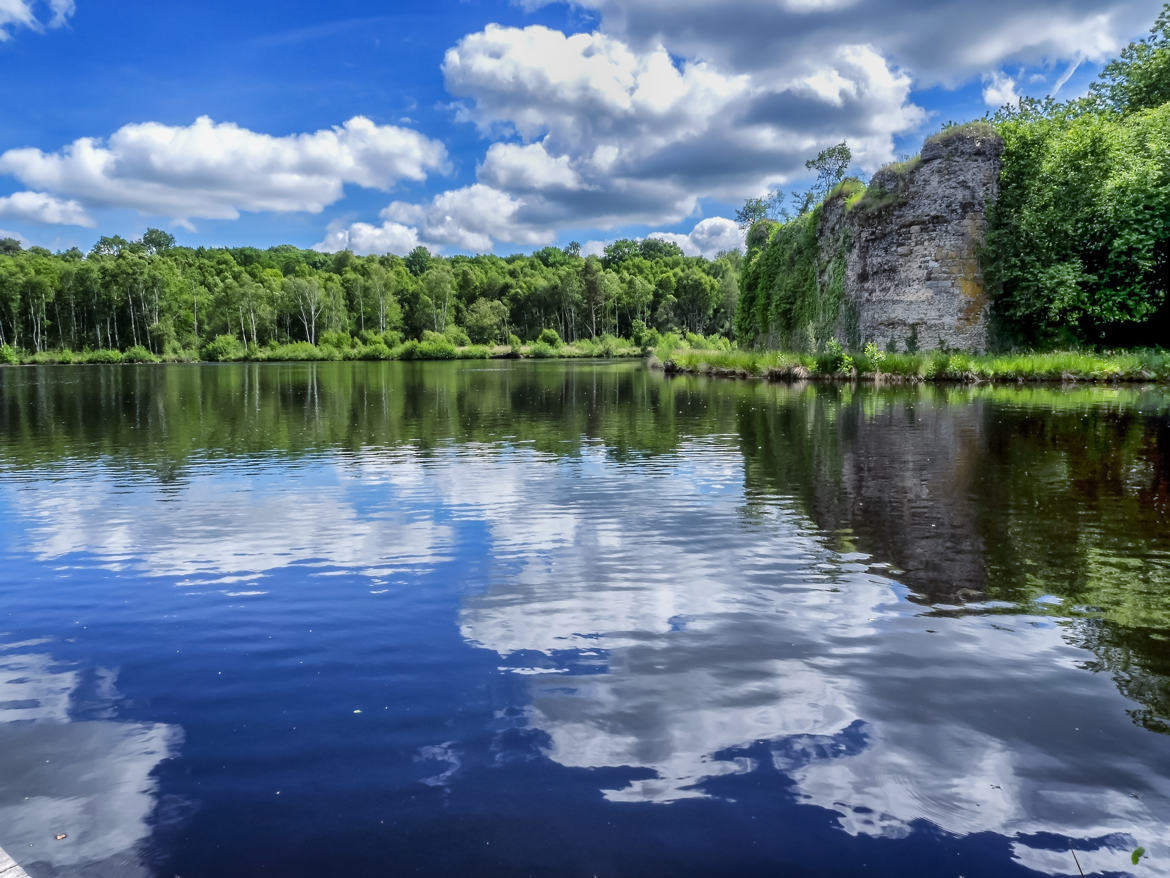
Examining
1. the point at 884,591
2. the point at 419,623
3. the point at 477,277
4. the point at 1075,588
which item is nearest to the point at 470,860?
the point at 419,623

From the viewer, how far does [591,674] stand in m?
6.11

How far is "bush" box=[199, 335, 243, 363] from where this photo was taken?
11056cm

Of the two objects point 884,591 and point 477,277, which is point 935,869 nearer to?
point 884,591

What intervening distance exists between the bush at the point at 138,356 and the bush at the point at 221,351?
24.1 ft

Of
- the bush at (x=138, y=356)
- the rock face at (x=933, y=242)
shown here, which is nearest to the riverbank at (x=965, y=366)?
the rock face at (x=933, y=242)

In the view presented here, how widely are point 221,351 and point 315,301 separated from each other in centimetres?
1611

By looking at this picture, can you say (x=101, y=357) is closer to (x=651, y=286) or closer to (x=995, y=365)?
(x=651, y=286)

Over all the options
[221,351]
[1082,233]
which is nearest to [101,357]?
[221,351]

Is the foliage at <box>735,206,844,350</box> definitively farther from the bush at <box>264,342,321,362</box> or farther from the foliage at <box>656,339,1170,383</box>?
the bush at <box>264,342,321,362</box>

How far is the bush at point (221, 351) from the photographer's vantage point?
11056 cm

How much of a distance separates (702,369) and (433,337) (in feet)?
231

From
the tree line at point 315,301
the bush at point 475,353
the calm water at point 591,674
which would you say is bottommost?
the calm water at point 591,674

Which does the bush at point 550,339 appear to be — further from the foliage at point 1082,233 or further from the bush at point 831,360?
the foliage at point 1082,233

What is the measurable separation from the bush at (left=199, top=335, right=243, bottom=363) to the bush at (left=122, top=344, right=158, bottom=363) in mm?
7334
